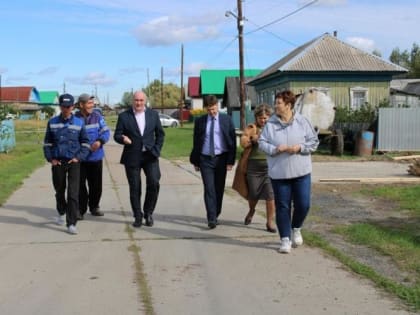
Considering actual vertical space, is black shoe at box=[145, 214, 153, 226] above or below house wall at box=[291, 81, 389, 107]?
below

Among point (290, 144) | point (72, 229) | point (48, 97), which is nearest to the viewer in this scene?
point (290, 144)

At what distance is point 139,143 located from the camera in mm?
8047

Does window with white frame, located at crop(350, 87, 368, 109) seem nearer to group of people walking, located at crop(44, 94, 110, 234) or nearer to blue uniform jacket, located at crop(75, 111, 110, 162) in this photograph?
blue uniform jacket, located at crop(75, 111, 110, 162)

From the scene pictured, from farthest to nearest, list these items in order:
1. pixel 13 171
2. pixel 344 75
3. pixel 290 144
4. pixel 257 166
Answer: pixel 344 75 < pixel 13 171 < pixel 257 166 < pixel 290 144

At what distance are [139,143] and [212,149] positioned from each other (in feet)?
3.13

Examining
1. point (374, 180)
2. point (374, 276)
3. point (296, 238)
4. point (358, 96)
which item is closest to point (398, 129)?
point (374, 180)

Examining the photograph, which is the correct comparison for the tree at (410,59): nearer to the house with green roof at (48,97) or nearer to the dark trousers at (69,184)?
the house with green roof at (48,97)

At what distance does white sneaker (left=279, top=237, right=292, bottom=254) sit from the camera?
6492 mm

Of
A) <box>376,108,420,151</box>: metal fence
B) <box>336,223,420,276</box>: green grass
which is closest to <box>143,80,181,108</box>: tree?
<box>376,108,420,151</box>: metal fence

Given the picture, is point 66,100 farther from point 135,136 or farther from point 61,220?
point 61,220

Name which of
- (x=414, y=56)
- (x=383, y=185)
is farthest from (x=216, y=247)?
(x=414, y=56)

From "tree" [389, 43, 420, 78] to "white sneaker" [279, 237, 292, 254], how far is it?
83775 millimetres

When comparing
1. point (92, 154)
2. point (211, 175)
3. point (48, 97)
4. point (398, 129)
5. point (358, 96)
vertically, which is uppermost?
point (48, 97)

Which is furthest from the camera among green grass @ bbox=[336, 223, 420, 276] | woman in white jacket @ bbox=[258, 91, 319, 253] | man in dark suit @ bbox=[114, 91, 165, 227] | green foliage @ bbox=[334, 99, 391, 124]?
green foliage @ bbox=[334, 99, 391, 124]
